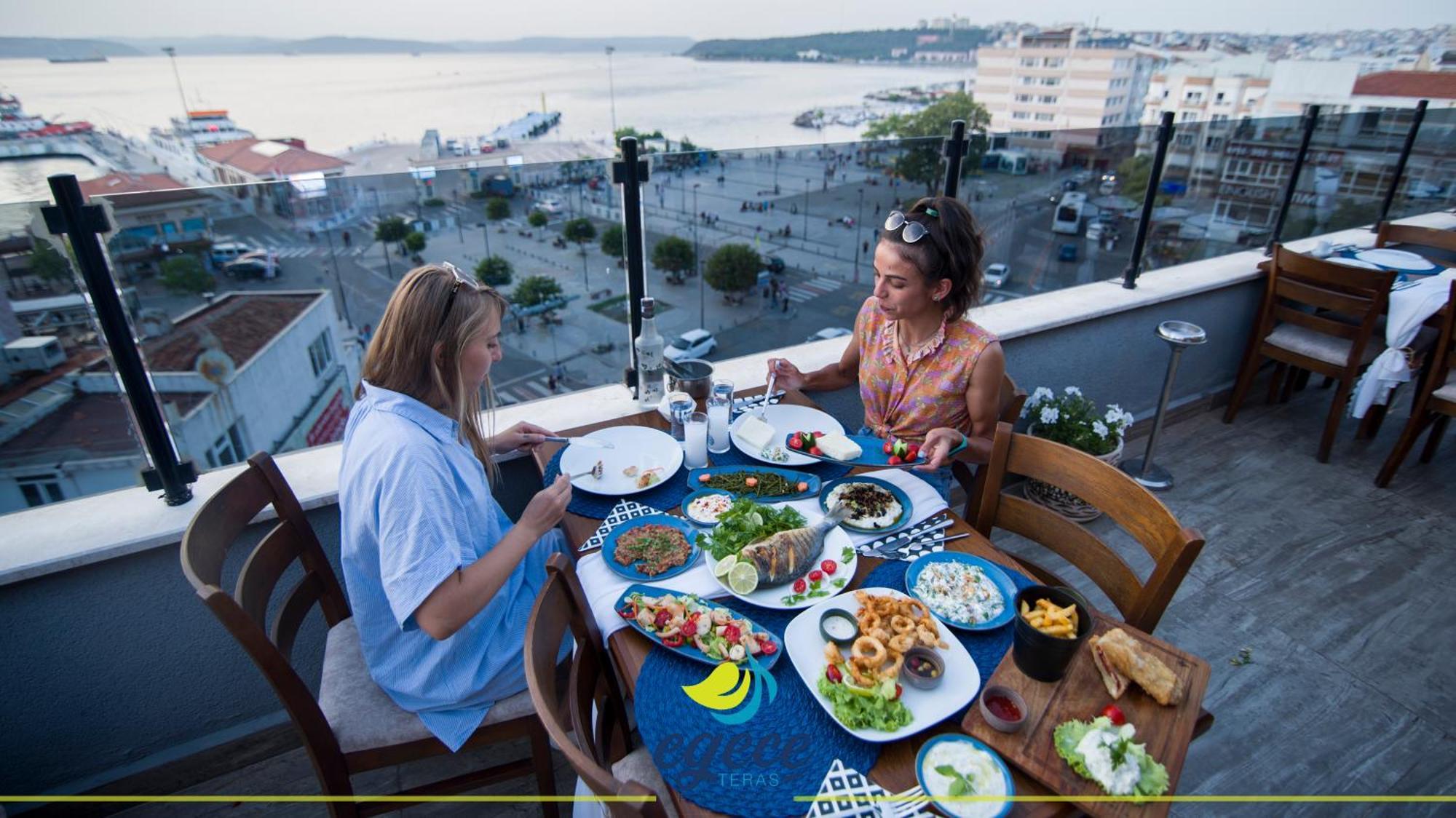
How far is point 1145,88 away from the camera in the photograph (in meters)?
55.1

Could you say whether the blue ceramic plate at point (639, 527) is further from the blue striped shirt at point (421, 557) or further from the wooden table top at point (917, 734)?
the blue striped shirt at point (421, 557)

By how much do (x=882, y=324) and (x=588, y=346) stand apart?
916cm

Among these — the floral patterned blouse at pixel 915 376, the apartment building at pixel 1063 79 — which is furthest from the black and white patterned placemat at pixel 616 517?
the apartment building at pixel 1063 79

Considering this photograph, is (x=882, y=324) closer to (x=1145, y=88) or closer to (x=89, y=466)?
(x=89, y=466)

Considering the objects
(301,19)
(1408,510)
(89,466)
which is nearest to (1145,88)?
(301,19)

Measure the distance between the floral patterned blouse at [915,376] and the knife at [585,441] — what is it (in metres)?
0.91

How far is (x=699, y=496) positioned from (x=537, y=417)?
900 mm

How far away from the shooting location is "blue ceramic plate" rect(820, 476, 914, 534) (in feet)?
4.87

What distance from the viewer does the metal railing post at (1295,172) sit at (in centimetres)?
366

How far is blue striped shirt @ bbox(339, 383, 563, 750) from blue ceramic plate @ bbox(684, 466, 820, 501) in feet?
1.59

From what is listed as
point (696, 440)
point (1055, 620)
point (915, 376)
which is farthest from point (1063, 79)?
point (1055, 620)

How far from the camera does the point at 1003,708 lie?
1021 mm

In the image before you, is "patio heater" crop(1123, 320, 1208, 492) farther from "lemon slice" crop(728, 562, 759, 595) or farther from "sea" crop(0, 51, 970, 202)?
"sea" crop(0, 51, 970, 202)

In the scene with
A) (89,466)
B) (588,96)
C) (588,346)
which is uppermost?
(588,96)
